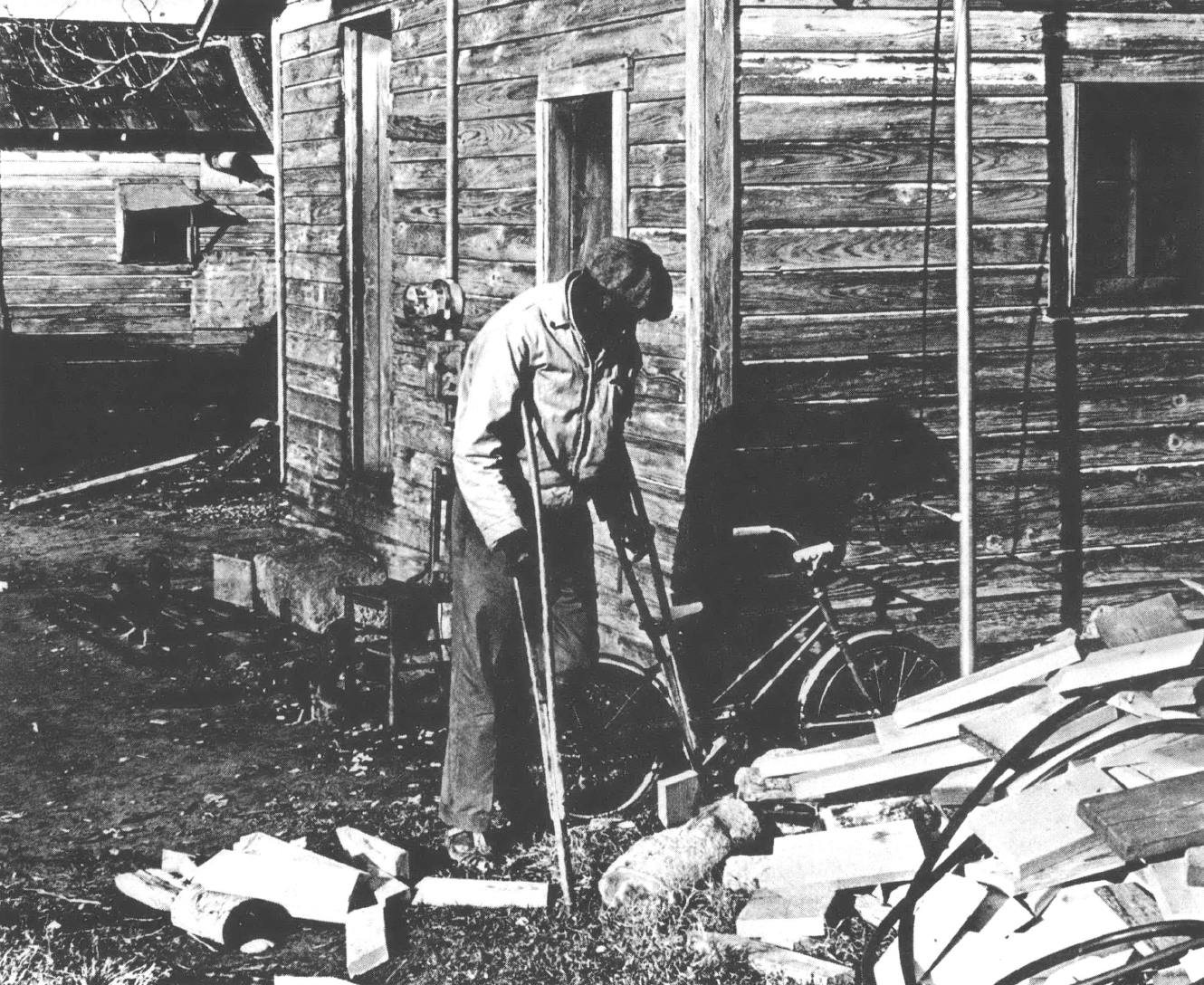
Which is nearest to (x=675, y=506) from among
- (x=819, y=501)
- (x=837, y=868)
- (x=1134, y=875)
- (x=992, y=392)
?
(x=819, y=501)

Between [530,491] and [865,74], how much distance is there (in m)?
2.70

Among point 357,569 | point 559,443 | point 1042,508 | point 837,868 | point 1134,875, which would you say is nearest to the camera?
point 1134,875

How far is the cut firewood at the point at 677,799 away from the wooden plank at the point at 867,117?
287 cm

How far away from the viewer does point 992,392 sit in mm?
7102

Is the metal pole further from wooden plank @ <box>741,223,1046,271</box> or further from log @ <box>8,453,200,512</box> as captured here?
log @ <box>8,453,200,512</box>

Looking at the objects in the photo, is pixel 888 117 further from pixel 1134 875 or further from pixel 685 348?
pixel 1134 875

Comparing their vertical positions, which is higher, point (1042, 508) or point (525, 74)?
point (525, 74)

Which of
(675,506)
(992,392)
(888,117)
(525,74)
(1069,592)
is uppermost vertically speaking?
(525,74)

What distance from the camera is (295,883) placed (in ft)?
16.9

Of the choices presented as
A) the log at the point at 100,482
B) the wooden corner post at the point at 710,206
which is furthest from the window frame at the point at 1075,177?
the log at the point at 100,482

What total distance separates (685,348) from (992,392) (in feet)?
5.06

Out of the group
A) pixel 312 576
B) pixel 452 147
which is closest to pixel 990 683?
pixel 312 576

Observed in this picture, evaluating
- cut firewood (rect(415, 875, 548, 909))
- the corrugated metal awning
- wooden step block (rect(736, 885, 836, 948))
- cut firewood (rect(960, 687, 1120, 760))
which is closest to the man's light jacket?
cut firewood (rect(415, 875, 548, 909))

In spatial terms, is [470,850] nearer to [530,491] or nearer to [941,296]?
[530,491]
